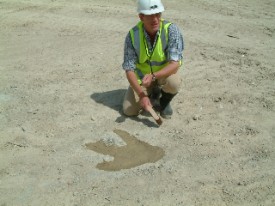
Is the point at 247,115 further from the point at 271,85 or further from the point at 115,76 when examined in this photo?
the point at 115,76

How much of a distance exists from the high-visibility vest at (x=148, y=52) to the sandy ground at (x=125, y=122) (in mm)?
567

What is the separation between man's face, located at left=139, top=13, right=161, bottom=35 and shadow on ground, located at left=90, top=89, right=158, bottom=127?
95cm

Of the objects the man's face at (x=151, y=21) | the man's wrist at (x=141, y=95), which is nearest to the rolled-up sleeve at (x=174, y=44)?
the man's face at (x=151, y=21)

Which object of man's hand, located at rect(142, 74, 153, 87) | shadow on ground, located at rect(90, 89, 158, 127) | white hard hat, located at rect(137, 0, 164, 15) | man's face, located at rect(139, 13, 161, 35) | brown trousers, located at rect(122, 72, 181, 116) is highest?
white hard hat, located at rect(137, 0, 164, 15)

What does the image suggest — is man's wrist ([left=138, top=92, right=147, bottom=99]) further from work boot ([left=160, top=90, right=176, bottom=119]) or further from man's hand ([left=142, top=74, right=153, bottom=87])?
work boot ([left=160, top=90, right=176, bottom=119])

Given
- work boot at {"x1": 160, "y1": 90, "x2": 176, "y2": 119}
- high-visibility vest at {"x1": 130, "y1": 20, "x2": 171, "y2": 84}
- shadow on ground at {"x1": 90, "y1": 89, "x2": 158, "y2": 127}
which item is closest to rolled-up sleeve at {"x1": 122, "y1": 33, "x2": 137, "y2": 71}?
high-visibility vest at {"x1": 130, "y1": 20, "x2": 171, "y2": 84}

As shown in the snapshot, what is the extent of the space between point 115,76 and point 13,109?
1344 millimetres

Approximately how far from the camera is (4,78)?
470 cm

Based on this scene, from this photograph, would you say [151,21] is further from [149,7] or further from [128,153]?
[128,153]

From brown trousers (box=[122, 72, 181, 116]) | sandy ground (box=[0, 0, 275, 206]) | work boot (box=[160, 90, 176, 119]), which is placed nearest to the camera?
sandy ground (box=[0, 0, 275, 206])

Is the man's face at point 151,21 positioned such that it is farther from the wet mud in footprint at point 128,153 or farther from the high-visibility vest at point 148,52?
the wet mud in footprint at point 128,153

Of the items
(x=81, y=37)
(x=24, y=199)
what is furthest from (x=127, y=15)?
(x=24, y=199)

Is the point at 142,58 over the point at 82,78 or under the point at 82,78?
over

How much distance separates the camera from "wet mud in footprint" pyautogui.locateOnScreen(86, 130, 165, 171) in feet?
10.5
